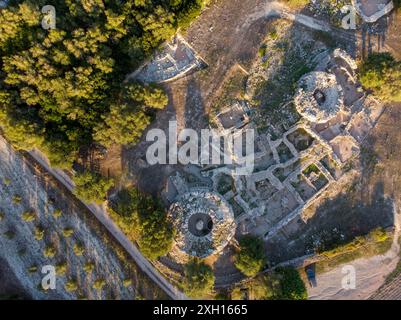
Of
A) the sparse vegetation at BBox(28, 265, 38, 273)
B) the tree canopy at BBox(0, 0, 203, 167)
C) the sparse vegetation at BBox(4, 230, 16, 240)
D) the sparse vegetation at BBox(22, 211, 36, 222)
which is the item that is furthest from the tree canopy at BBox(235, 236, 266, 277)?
the sparse vegetation at BBox(4, 230, 16, 240)

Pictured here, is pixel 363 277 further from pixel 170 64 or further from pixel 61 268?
pixel 61 268

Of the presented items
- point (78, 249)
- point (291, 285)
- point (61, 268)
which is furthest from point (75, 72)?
point (291, 285)

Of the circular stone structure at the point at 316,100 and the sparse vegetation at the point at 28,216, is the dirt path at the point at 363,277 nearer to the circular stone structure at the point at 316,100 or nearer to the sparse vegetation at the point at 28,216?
the circular stone structure at the point at 316,100

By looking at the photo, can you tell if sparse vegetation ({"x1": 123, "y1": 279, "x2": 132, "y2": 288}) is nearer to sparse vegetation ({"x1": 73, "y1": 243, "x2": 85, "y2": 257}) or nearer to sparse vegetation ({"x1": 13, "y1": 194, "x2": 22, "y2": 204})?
sparse vegetation ({"x1": 73, "y1": 243, "x2": 85, "y2": 257})

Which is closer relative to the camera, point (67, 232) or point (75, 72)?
point (75, 72)
